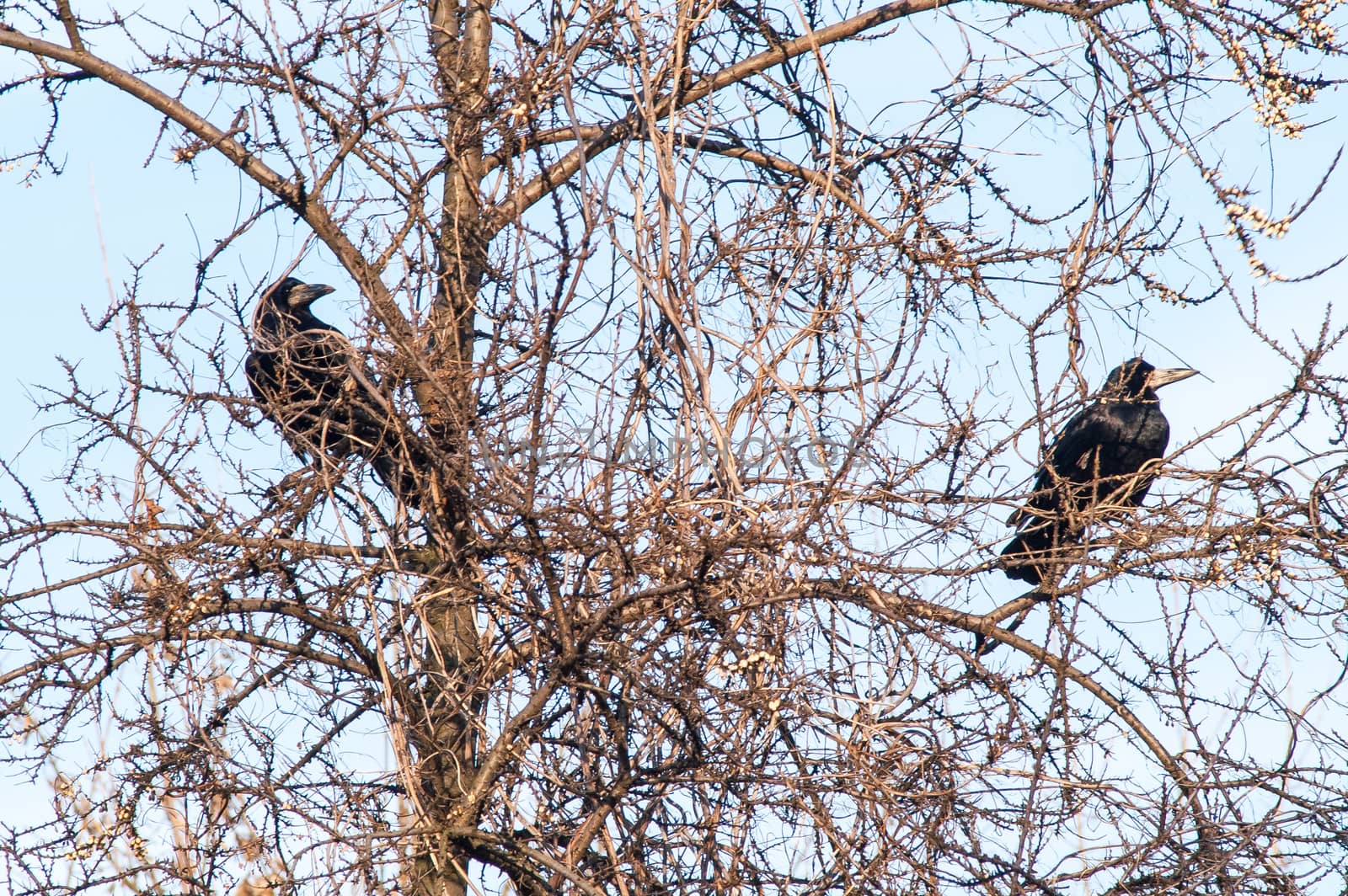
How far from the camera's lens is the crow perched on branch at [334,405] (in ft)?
13.0

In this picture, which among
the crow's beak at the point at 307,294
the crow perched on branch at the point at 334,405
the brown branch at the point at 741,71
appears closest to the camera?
the crow perched on branch at the point at 334,405

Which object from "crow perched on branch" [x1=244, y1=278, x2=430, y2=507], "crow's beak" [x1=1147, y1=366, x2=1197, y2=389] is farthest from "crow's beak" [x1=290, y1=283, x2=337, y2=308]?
"crow's beak" [x1=1147, y1=366, x2=1197, y2=389]

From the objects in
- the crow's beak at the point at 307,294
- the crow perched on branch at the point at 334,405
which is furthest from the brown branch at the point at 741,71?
the crow's beak at the point at 307,294

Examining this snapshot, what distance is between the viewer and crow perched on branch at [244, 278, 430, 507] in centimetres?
397

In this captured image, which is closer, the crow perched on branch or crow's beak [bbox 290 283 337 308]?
the crow perched on branch

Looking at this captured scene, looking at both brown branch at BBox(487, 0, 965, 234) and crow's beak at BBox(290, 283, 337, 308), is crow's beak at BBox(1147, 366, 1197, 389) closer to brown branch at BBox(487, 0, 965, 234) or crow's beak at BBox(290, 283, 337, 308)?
brown branch at BBox(487, 0, 965, 234)

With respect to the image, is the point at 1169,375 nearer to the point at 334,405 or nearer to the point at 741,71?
the point at 741,71

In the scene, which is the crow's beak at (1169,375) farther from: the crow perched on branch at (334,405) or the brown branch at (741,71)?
the crow perched on branch at (334,405)

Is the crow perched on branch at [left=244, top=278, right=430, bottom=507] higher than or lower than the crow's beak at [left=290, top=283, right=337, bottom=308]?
lower

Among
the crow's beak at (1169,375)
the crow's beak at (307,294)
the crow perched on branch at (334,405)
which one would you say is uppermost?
the crow's beak at (1169,375)

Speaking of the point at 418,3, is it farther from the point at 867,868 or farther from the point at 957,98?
the point at 867,868

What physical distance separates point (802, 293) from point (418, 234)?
1380 millimetres

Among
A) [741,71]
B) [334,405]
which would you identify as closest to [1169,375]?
[741,71]

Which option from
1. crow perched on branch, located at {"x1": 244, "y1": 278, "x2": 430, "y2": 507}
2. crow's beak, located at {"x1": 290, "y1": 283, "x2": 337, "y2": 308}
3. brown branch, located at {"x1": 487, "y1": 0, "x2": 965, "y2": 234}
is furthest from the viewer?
crow's beak, located at {"x1": 290, "y1": 283, "x2": 337, "y2": 308}
